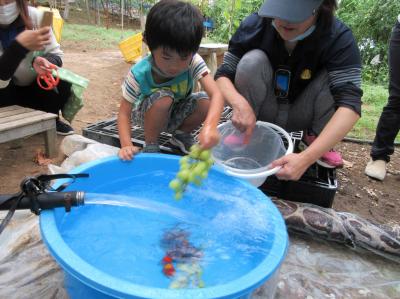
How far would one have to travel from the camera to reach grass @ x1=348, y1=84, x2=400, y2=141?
330 centimetres

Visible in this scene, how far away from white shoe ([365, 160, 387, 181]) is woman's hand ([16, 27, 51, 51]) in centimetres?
220

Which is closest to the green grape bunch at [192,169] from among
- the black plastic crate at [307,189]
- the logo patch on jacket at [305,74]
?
the black plastic crate at [307,189]

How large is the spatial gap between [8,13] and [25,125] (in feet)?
2.19

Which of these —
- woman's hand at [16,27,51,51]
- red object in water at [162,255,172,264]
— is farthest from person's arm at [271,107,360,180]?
woman's hand at [16,27,51,51]

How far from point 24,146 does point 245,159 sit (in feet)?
5.16

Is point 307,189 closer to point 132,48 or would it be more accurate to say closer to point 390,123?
point 390,123

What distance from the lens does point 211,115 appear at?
64.5 inches

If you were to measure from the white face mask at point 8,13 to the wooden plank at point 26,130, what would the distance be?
0.63m

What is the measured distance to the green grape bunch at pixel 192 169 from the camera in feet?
4.16

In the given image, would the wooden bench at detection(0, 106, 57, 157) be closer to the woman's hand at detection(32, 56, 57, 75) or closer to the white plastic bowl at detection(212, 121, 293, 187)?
the woman's hand at detection(32, 56, 57, 75)

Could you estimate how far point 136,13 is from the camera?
12789mm

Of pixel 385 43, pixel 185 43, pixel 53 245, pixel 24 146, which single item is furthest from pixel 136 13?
pixel 53 245

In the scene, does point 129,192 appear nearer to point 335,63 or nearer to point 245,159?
point 245,159

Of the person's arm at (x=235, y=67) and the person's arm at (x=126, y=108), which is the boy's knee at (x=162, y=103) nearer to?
the person's arm at (x=126, y=108)
